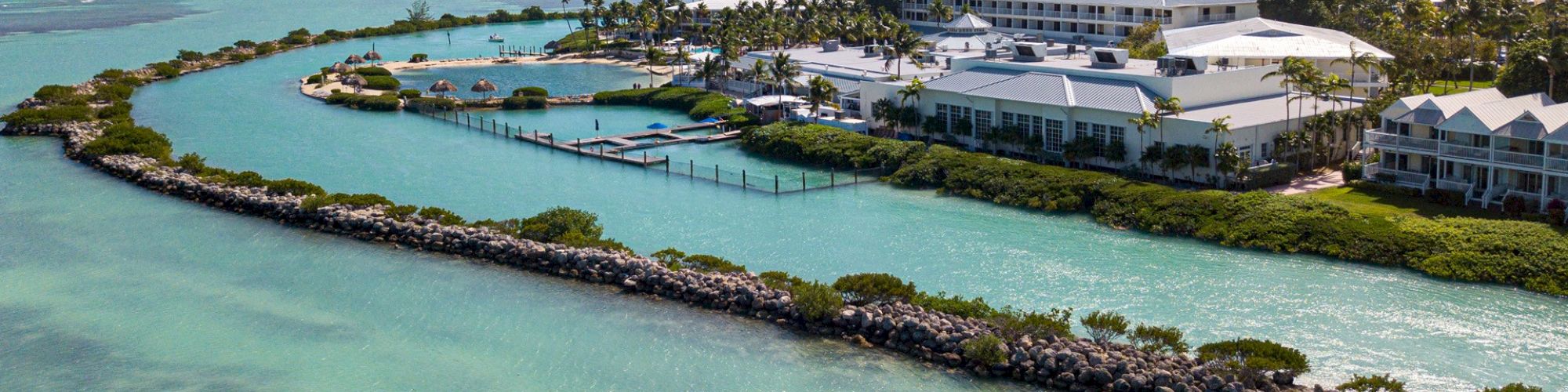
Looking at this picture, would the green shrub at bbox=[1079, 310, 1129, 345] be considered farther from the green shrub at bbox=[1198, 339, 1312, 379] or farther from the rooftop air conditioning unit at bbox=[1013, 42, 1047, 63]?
the rooftop air conditioning unit at bbox=[1013, 42, 1047, 63]

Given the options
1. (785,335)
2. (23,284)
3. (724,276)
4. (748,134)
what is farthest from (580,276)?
(748,134)

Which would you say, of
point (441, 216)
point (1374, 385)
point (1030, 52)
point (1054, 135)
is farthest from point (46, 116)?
point (1374, 385)

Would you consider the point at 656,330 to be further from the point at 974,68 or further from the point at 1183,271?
the point at 974,68

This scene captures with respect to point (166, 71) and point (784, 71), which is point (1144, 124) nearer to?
point (784, 71)

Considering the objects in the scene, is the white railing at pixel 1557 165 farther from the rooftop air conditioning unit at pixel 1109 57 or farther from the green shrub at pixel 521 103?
the green shrub at pixel 521 103

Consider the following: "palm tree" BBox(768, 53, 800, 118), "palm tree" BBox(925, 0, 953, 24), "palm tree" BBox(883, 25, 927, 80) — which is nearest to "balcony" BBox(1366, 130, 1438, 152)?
"palm tree" BBox(883, 25, 927, 80)

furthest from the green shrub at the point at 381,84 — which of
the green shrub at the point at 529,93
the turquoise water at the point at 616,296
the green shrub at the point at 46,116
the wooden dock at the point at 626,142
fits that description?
the turquoise water at the point at 616,296
